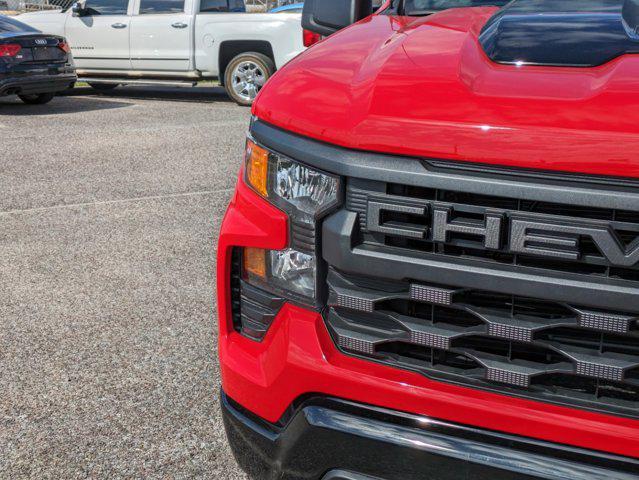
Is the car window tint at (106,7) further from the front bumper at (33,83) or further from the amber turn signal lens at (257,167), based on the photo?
the amber turn signal lens at (257,167)

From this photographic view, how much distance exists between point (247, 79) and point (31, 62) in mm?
3108

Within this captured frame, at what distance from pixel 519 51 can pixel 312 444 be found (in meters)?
1.06

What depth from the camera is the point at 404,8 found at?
10.1 feet

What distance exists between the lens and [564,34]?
195cm

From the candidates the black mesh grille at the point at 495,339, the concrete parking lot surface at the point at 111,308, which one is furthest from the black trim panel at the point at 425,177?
the concrete parking lot surface at the point at 111,308

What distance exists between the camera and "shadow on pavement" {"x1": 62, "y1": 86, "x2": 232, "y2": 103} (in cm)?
1295

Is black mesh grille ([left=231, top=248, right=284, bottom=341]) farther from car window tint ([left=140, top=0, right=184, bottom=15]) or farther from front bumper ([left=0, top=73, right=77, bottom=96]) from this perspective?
car window tint ([left=140, top=0, right=184, bottom=15])

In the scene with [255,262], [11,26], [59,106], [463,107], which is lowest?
[59,106]

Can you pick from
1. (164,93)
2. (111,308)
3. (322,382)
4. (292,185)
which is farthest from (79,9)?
(322,382)

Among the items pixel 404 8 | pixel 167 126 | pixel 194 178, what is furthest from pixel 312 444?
pixel 167 126

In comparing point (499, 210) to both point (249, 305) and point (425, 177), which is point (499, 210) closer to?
point (425, 177)

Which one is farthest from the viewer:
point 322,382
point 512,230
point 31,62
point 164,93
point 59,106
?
point 164,93

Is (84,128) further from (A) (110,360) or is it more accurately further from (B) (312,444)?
(B) (312,444)

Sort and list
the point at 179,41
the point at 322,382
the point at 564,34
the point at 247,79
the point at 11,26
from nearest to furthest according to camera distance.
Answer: the point at 322,382, the point at 564,34, the point at 11,26, the point at 247,79, the point at 179,41
